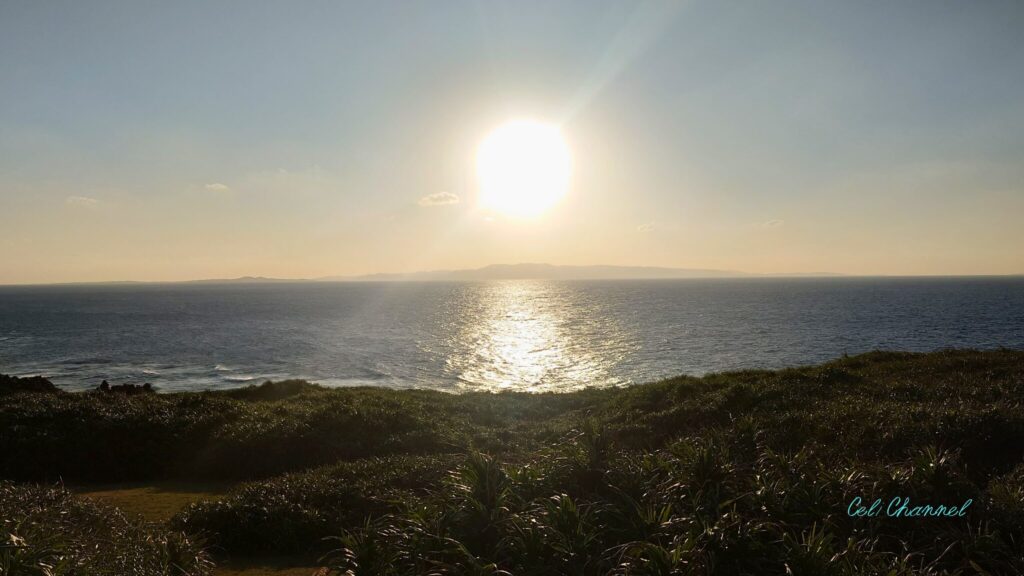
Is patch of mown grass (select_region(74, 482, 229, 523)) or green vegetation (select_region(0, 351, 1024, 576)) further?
patch of mown grass (select_region(74, 482, 229, 523))

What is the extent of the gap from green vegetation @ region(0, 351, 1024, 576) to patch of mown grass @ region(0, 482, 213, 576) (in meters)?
1.68

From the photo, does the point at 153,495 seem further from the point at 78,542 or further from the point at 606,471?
the point at 606,471

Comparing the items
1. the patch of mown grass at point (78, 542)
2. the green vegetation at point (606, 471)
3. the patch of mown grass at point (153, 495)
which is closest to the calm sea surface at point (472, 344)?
the green vegetation at point (606, 471)

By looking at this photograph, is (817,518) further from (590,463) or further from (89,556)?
(89,556)

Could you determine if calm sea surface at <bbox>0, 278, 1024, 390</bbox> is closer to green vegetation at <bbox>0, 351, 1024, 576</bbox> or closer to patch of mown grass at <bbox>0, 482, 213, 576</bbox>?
green vegetation at <bbox>0, 351, 1024, 576</bbox>

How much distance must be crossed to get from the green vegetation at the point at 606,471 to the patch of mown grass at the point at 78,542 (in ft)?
5.50

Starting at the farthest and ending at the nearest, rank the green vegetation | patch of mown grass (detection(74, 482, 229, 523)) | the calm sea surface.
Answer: the calm sea surface, patch of mown grass (detection(74, 482, 229, 523)), the green vegetation

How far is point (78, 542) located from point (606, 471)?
9.00 meters

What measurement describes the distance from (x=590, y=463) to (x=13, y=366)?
233 feet

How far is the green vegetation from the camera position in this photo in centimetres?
755

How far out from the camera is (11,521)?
27.5ft

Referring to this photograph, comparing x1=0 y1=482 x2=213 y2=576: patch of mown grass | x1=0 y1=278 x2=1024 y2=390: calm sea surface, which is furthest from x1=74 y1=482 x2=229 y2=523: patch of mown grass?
x1=0 y1=278 x2=1024 y2=390: calm sea surface

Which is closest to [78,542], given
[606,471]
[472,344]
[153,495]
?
[153,495]

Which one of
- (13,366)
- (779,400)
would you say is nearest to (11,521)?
(779,400)
